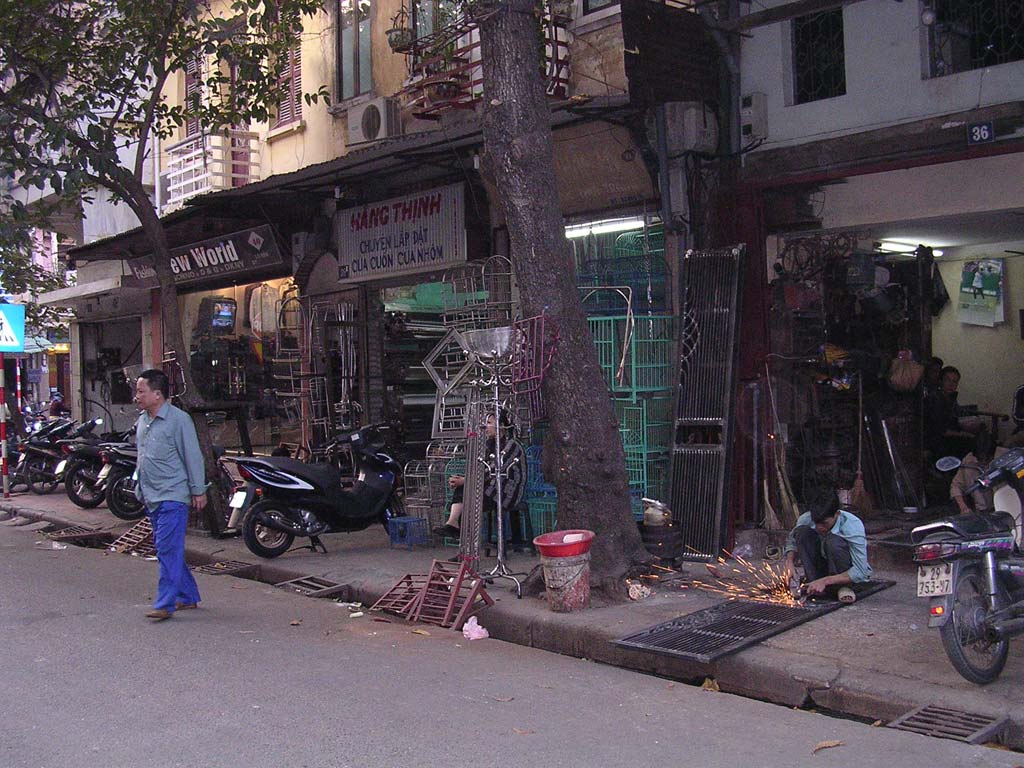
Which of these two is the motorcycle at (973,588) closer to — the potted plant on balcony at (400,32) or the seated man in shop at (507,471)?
the seated man in shop at (507,471)

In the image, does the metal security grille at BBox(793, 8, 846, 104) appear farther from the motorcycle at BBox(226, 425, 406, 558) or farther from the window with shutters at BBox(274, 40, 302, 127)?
the window with shutters at BBox(274, 40, 302, 127)

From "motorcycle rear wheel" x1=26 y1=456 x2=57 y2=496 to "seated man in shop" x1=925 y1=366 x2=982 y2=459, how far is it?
42.6ft

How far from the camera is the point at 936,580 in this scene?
17.4 ft

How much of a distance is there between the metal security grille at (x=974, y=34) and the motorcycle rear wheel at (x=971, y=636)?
15.2 ft

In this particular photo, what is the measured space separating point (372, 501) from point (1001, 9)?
7.10 meters

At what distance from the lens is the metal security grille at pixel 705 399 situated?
8.68 meters

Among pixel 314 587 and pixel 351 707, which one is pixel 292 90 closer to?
pixel 314 587

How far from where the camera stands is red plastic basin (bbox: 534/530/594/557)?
708cm

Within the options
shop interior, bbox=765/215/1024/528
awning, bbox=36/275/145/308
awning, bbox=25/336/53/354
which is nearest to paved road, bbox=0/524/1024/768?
shop interior, bbox=765/215/1024/528

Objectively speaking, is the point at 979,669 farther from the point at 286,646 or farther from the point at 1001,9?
the point at 1001,9

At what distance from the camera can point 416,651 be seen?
6691 mm

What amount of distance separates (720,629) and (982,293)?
6890mm

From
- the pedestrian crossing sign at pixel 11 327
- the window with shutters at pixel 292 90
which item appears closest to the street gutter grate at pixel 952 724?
the window with shutters at pixel 292 90

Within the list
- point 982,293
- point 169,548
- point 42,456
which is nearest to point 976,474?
point 982,293
